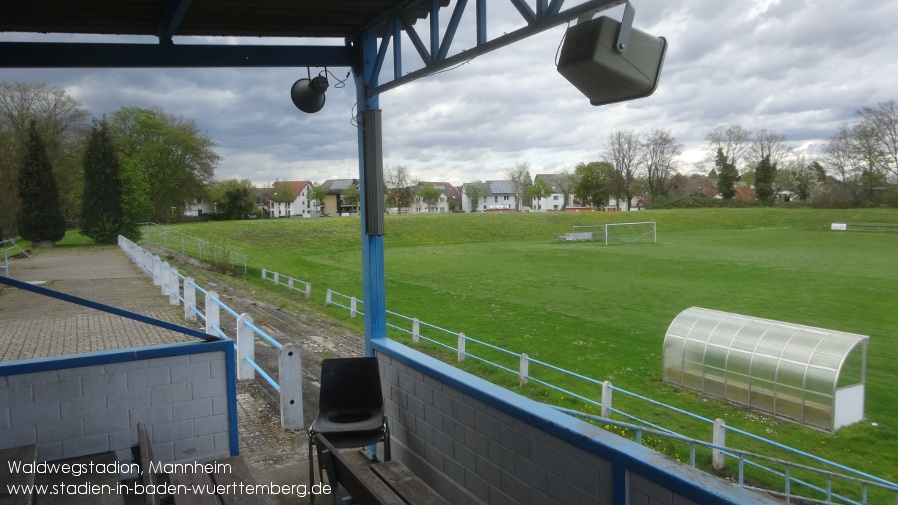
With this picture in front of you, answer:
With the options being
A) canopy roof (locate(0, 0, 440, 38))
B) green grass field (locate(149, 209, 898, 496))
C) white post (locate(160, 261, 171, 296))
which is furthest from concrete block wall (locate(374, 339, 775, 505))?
white post (locate(160, 261, 171, 296))

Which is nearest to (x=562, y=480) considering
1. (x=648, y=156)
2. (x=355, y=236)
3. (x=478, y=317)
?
(x=478, y=317)

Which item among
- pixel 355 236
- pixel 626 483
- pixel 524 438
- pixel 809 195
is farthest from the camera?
pixel 809 195

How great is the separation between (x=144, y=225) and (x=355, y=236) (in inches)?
668

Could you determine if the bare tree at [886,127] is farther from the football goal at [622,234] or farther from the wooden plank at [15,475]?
the wooden plank at [15,475]

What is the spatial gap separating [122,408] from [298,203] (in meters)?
78.5

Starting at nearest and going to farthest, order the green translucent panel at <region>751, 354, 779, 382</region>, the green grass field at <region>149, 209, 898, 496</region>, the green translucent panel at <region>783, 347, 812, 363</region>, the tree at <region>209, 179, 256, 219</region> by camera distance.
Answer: the green translucent panel at <region>783, 347, 812, 363</region> < the green translucent panel at <region>751, 354, 779, 382</region> < the green grass field at <region>149, 209, 898, 496</region> < the tree at <region>209, 179, 256, 219</region>

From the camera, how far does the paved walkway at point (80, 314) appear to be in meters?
10.3

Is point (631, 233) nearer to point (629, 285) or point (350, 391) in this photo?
point (629, 285)

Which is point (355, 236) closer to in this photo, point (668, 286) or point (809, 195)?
point (668, 286)

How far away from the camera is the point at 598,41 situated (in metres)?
2.40

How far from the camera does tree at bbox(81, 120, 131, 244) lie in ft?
103

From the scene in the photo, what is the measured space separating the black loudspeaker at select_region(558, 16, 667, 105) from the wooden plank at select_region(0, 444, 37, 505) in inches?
115

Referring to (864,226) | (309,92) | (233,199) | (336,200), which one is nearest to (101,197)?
(233,199)

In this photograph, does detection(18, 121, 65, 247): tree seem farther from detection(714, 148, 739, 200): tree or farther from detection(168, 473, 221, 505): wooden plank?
detection(714, 148, 739, 200): tree
